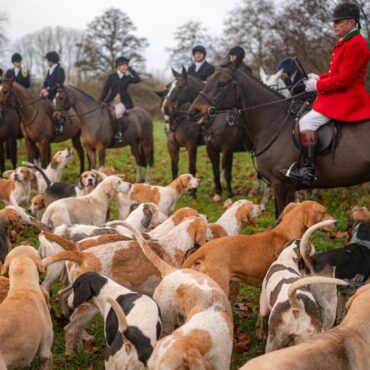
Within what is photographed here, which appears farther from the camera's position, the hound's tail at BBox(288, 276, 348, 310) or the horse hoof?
the horse hoof

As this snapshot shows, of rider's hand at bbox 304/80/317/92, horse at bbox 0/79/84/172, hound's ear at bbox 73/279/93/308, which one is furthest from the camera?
horse at bbox 0/79/84/172

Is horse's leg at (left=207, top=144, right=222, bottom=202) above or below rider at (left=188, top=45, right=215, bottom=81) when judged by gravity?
below

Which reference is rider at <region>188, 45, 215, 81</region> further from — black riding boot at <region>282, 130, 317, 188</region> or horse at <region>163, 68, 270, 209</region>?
black riding boot at <region>282, 130, 317, 188</region>

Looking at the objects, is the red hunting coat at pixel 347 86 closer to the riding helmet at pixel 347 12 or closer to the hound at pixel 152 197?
the riding helmet at pixel 347 12

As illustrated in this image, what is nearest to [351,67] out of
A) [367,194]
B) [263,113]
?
[263,113]

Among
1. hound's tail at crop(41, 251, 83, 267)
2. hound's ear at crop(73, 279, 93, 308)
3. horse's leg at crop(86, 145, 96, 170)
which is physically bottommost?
hound's ear at crop(73, 279, 93, 308)

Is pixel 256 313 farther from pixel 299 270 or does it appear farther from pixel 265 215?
pixel 265 215

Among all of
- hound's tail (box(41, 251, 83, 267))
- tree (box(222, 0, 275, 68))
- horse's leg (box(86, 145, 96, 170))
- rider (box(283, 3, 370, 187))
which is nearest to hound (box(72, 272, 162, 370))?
hound's tail (box(41, 251, 83, 267))

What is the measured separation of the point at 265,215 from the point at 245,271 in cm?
486

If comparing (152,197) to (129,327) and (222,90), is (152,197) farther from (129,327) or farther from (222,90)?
(129,327)

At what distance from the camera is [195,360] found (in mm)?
3238

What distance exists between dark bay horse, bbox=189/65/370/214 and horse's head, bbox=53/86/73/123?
5153mm

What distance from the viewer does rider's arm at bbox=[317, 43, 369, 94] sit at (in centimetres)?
666

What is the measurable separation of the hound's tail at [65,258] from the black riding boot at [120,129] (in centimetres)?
852
